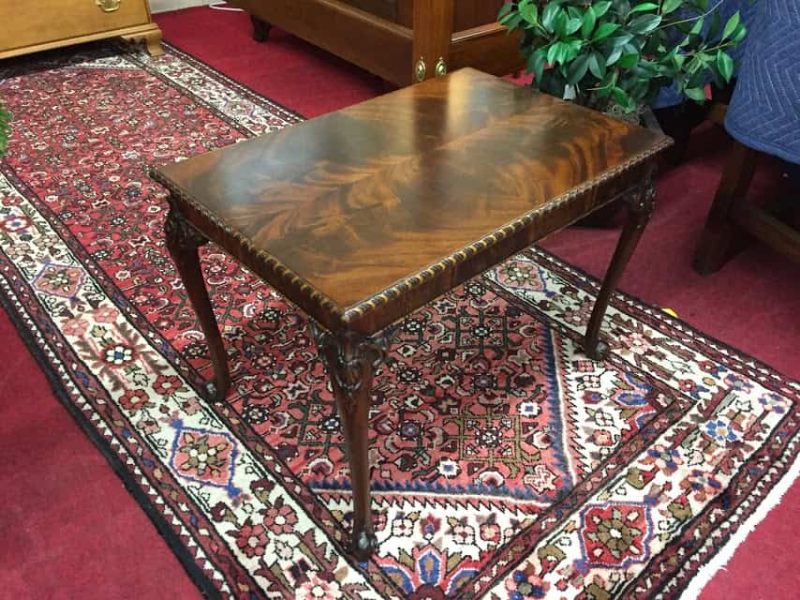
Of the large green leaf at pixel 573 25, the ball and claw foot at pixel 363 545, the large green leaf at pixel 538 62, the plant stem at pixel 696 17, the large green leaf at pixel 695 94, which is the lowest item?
the ball and claw foot at pixel 363 545

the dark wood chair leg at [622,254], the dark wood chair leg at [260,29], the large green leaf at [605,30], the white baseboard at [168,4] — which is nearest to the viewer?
the dark wood chair leg at [622,254]

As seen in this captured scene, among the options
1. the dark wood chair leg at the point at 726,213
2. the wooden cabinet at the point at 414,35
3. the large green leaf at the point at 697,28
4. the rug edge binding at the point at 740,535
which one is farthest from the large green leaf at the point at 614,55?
the rug edge binding at the point at 740,535

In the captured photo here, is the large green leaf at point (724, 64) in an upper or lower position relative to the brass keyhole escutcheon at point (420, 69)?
upper

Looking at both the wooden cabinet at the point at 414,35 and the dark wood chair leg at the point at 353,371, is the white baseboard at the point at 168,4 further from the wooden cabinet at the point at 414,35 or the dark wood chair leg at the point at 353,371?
the dark wood chair leg at the point at 353,371

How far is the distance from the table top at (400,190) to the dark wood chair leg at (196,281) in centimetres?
7

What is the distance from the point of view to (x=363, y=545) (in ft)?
3.80

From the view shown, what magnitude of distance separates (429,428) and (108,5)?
Result: 2602 mm

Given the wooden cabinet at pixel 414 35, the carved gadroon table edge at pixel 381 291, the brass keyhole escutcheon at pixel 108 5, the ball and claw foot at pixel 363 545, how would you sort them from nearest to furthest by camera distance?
the carved gadroon table edge at pixel 381 291 → the ball and claw foot at pixel 363 545 → the wooden cabinet at pixel 414 35 → the brass keyhole escutcheon at pixel 108 5

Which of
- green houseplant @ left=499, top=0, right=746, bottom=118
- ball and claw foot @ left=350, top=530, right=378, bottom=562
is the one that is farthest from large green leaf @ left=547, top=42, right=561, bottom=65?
ball and claw foot @ left=350, top=530, right=378, bottom=562

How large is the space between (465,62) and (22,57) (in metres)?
2.13

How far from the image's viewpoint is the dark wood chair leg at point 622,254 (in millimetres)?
1322

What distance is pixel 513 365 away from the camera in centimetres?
157

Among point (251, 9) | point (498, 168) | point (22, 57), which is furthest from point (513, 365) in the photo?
point (22, 57)

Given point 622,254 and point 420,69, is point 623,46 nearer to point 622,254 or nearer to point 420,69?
point 622,254
